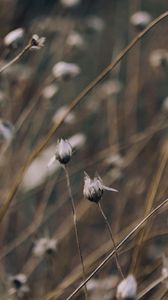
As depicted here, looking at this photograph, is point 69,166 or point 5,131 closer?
point 5,131

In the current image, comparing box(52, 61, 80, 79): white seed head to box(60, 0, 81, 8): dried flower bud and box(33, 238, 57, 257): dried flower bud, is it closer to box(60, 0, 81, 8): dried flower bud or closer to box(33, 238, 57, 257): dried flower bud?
box(33, 238, 57, 257): dried flower bud

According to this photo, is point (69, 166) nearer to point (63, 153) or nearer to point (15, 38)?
point (15, 38)

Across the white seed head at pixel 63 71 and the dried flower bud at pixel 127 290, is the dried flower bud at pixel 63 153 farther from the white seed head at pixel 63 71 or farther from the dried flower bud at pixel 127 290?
the white seed head at pixel 63 71

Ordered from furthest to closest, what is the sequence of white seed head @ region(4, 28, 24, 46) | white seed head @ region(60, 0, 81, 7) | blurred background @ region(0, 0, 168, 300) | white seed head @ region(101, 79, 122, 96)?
1. white seed head @ region(101, 79, 122, 96)
2. white seed head @ region(60, 0, 81, 7)
3. blurred background @ region(0, 0, 168, 300)
4. white seed head @ region(4, 28, 24, 46)

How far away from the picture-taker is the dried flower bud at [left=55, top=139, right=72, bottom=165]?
2.73ft

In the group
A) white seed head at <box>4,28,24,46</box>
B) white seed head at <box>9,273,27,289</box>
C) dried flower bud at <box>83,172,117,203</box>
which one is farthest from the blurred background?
dried flower bud at <box>83,172,117,203</box>

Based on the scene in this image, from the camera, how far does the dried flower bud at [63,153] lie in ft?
2.73

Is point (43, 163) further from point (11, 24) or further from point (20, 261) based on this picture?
point (11, 24)

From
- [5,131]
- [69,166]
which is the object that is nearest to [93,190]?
[5,131]

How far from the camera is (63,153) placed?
0.83 m

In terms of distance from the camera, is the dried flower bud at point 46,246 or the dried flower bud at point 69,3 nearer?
the dried flower bud at point 46,246

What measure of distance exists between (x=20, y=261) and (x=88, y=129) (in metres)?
0.74

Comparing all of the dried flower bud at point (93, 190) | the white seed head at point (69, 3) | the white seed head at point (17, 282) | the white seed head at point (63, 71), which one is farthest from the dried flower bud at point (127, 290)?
the white seed head at point (69, 3)

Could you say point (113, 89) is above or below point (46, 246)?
above
